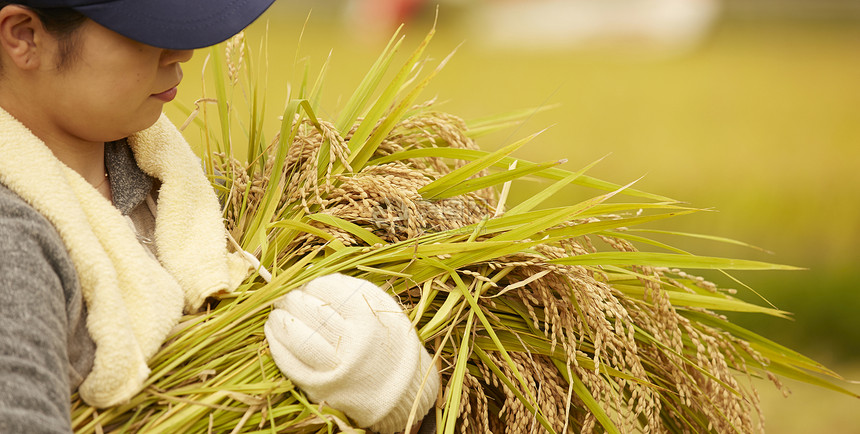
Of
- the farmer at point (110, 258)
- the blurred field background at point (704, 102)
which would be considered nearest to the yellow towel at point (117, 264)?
the farmer at point (110, 258)

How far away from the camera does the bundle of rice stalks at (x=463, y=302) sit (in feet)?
2.54

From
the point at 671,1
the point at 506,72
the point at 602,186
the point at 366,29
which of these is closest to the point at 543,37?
the point at 506,72

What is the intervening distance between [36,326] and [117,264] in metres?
0.13

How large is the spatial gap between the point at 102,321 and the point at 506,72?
127 inches

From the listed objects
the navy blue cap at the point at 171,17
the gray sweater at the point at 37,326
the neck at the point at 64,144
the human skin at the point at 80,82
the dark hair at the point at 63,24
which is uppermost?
the navy blue cap at the point at 171,17

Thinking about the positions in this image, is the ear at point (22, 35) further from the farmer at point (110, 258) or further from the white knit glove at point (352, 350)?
the white knit glove at point (352, 350)

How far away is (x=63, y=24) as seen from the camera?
72cm

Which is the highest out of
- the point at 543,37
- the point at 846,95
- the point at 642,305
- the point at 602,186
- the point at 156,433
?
the point at 846,95

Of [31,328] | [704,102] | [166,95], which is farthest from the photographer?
[704,102]

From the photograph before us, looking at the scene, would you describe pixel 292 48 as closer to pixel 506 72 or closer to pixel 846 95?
pixel 506 72

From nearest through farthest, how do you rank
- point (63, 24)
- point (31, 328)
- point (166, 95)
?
point (31, 328), point (63, 24), point (166, 95)

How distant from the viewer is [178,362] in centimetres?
74

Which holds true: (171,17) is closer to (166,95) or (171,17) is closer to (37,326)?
(166,95)

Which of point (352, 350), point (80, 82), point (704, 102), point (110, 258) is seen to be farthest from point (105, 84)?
point (704, 102)
